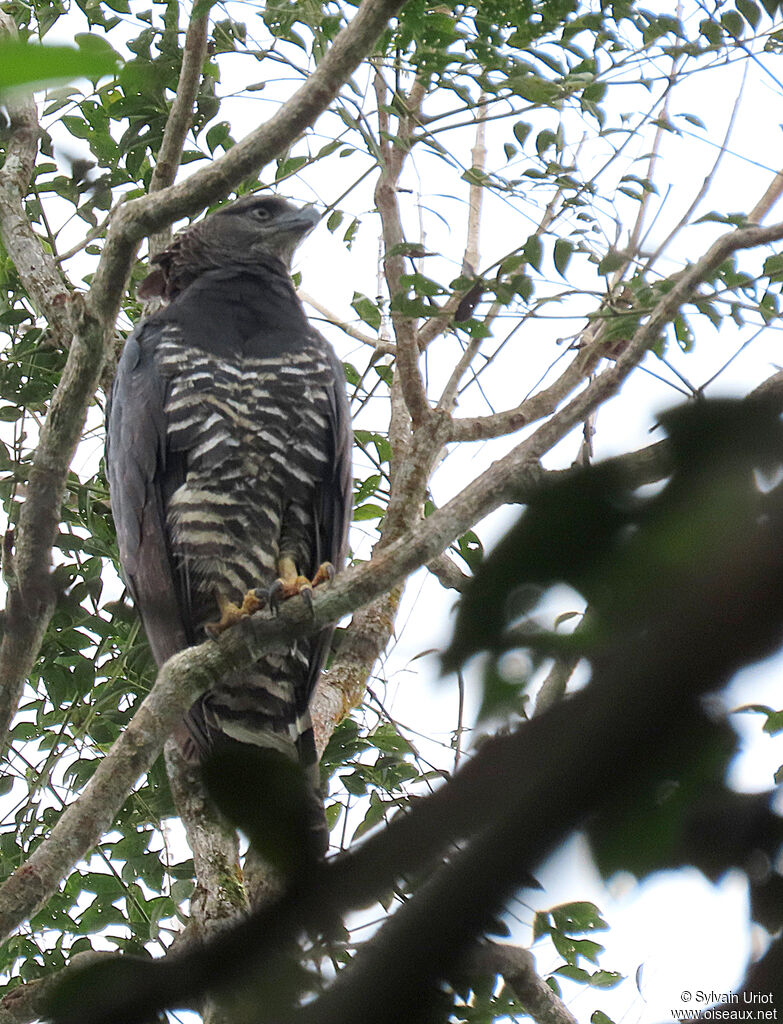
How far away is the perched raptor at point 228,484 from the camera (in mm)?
3604

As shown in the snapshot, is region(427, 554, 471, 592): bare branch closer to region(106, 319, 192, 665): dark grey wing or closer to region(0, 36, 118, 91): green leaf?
region(106, 319, 192, 665): dark grey wing

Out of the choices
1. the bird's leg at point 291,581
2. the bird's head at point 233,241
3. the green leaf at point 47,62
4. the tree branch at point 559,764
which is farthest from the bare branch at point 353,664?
the green leaf at point 47,62

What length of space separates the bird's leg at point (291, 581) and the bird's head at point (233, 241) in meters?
1.33

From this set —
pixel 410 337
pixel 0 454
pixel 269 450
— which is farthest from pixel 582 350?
pixel 0 454

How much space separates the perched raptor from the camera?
360 centimetres

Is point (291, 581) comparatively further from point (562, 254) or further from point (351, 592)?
point (562, 254)

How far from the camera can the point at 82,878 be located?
140 inches

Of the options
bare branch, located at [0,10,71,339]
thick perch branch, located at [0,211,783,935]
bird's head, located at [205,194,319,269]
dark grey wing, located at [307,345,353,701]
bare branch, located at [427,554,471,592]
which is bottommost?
thick perch branch, located at [0,211,783,935]

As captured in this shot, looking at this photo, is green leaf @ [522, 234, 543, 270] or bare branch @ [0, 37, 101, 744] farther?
green leaf @ [522, 234, 543, 270]

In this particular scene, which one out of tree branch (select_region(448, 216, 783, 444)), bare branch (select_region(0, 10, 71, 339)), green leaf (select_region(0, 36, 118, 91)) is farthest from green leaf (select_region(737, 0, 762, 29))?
green leaf (select_region(0, 36, 118, 91))

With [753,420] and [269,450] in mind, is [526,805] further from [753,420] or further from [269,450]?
[269,450]

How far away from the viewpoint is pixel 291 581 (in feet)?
11.6

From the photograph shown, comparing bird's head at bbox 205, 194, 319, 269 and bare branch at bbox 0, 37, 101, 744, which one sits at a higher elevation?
bird's head at bbox 205, 194, 319, 269

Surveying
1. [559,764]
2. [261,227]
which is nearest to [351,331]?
[261,227]
